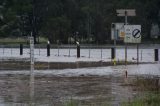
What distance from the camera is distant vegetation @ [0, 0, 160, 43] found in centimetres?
9331

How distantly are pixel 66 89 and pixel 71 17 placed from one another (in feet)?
260

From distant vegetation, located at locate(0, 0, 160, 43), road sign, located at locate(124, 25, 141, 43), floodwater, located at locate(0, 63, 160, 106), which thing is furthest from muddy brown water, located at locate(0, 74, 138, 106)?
distant vegetation, located at locate(0, 0, 160, 43)

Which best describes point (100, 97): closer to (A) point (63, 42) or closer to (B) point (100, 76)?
(B) point (100, 76)

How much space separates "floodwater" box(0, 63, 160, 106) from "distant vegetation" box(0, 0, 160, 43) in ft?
215

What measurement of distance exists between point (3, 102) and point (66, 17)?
8060cm

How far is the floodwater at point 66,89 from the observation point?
1650 centimetres

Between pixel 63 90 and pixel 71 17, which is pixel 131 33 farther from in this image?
pixel 71 17

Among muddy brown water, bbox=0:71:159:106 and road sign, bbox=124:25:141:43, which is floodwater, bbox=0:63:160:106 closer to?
muddy brown water, bbox=0:71:159:106

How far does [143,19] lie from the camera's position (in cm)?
9450

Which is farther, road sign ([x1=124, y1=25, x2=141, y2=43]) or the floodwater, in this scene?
road sign ([x1=124, y1=25, x2=141, y2=43])

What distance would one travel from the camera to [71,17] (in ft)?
326

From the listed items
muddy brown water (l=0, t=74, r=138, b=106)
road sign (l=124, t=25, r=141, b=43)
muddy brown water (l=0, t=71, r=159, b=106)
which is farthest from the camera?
road sign (l=124, t=25, r=141, b=43)

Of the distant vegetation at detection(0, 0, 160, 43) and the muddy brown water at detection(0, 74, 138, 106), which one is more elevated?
the distant vegetation at detection(0, 0, 160, 43)

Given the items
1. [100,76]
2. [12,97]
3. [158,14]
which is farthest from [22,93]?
[158,14]
